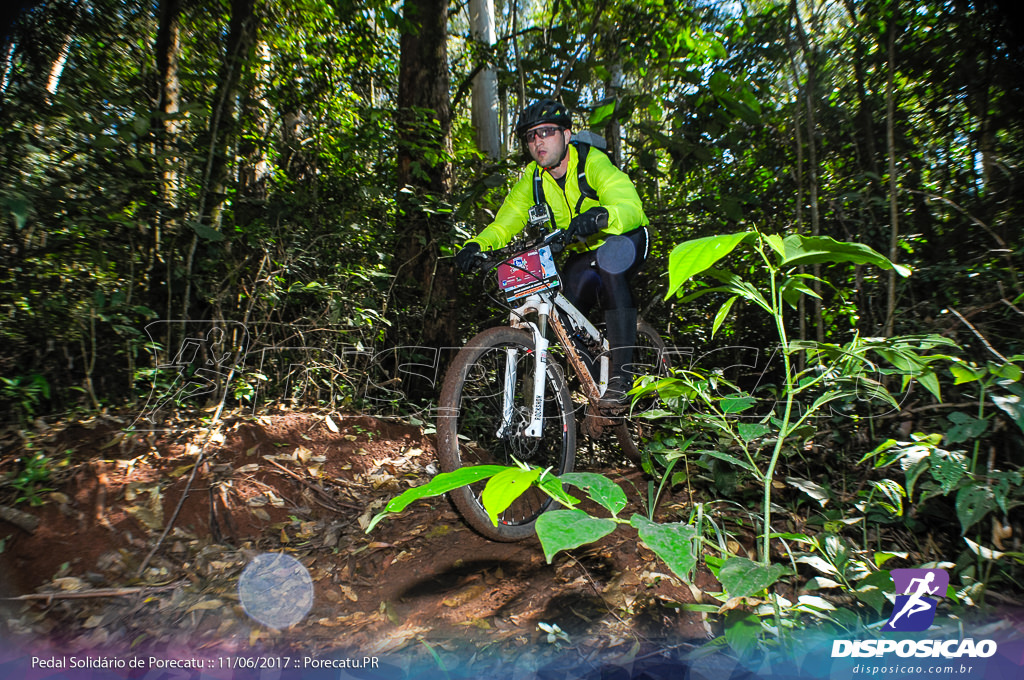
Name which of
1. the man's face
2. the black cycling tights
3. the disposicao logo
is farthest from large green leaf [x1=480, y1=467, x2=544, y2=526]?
the man's face

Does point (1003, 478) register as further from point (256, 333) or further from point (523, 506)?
point (256, 333)

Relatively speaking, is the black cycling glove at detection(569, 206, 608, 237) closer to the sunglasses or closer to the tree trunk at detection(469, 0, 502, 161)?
the sunglasses

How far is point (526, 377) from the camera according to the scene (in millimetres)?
2783

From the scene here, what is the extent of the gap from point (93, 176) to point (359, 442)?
2.24 meters

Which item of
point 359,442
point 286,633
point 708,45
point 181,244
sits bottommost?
point 286,633

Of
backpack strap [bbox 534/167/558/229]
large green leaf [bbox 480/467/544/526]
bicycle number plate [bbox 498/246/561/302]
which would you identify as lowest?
large green leaf [bbox 480/467/544/526]

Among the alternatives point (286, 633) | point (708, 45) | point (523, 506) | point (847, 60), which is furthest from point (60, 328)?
point (847, 60)

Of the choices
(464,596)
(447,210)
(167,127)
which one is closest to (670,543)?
(464,596)

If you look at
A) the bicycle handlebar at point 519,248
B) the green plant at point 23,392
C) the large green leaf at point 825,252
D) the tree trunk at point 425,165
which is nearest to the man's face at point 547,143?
the bicycle handlebar at point 519,248

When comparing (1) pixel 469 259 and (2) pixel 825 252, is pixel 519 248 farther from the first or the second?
(2) pixel 825 252

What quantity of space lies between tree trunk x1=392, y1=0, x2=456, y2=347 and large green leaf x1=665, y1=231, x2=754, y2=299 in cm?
345

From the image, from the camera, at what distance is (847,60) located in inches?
137

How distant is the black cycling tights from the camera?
284 centimetres

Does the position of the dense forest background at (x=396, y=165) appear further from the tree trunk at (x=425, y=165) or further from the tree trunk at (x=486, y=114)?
the tree trunk at (x=486, y=114)
